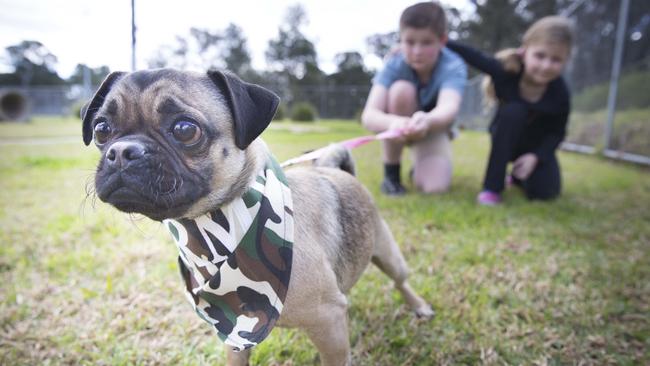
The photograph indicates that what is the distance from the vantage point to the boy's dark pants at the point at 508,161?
4.63m

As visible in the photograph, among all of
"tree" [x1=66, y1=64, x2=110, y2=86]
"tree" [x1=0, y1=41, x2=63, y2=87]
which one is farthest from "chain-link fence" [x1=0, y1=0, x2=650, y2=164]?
"tree" [x1=0, y1=41, x2=63, y2=87]

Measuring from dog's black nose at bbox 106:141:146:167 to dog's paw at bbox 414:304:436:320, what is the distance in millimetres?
1755

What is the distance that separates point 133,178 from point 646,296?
117 inches

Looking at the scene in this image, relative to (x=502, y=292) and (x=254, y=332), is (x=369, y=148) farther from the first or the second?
(x=254, y=332)

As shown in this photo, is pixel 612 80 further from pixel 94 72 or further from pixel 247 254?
pixel 94 72

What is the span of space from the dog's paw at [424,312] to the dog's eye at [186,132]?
1624 mm

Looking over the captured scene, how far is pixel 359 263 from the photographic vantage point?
6.41 ft

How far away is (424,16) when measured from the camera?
4.04 meters

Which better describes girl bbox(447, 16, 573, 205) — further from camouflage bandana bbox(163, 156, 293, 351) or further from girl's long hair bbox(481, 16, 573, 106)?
camouflage bandana bbox(163, 156, 293, 351)

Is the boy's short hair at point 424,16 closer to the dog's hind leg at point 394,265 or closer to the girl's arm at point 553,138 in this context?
the girl's arm at point 553,138

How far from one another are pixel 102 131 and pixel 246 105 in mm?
531

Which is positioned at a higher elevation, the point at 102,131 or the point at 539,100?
the point at 539,100

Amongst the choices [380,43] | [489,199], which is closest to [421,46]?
[489,199]

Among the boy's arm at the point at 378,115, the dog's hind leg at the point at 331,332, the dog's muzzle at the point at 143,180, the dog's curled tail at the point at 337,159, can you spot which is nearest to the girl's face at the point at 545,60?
the boy's arm at the point at 378,115
